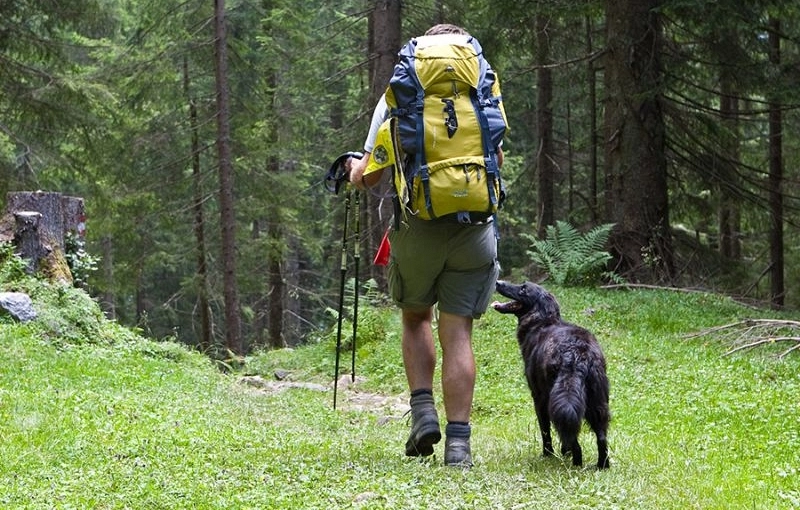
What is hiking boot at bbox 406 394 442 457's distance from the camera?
4727 millimetres

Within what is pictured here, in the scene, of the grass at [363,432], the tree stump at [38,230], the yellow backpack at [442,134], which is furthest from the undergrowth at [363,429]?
the yellow backpack at [442,134]

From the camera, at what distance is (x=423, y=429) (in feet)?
15.5

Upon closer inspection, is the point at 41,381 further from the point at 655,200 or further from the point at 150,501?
the point at 655,200

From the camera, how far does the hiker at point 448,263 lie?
4543mm

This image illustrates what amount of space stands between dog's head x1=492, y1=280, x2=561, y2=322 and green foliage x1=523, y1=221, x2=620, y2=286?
7.38 m

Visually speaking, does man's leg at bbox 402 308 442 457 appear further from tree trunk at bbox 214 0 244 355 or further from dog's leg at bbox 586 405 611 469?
tree trunk at bbox 214 0 244 355

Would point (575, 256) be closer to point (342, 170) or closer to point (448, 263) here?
point (342, 170)

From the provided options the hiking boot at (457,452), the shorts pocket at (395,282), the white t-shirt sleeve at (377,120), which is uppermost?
the white t-shirt sleeve at (377,120)

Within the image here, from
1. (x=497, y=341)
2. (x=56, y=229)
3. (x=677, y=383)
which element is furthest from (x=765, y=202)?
(x=56, y=229)

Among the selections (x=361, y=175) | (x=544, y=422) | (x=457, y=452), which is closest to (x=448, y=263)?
(x=361, y=175)

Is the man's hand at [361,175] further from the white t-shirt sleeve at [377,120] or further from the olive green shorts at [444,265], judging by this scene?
the olive green shorts at [444,265]

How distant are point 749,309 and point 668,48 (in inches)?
166

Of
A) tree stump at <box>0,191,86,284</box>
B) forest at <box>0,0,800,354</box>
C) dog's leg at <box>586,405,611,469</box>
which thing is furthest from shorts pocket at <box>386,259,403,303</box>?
tree stump at <box>0,191,86,284</box>

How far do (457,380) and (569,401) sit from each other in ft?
2.02
